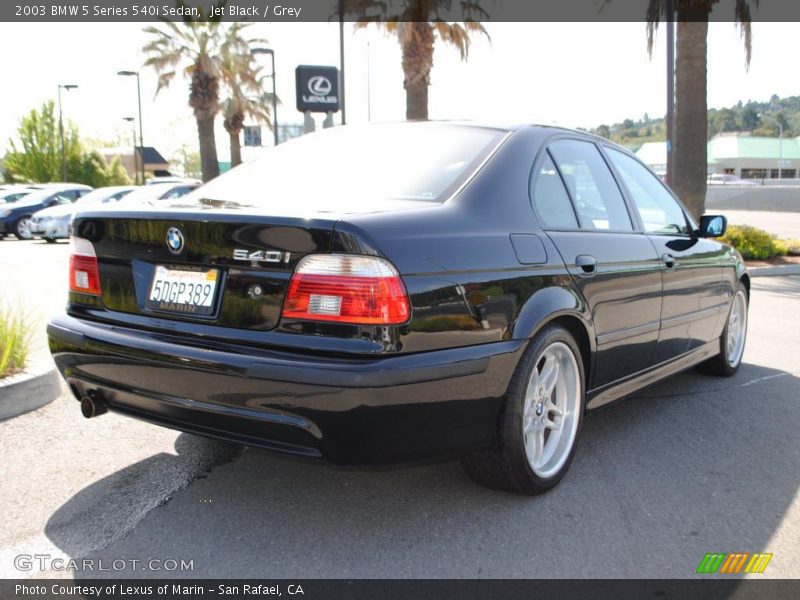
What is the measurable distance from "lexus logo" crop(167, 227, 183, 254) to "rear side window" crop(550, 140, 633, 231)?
1.82 m

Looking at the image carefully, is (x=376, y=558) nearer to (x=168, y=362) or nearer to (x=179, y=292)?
(x=168, y=362)

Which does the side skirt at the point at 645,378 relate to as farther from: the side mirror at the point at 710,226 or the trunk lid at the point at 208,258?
the trunk lid at the point at 208,258

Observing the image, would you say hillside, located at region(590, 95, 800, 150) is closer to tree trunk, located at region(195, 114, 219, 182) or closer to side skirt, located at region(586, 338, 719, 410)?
tree trunk, located at region(195, 114, 219, 182)

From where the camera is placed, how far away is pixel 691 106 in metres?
14.0

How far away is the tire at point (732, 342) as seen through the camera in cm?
540

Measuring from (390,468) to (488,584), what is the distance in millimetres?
519

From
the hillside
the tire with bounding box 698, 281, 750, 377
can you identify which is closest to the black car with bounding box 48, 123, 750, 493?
the tire with bounding box 698, 281, 750, 377

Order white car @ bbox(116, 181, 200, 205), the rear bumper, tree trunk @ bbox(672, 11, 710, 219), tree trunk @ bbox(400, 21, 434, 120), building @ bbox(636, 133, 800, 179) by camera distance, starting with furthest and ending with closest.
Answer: building @ bbox(636, 133, 800, 179) → white car @ bbox(116, 181, 200, 205) → tree trunk @ bbox(400, 21, 434, 120) → tree trunk @ bbox(672, 11, 710, 219) → the rear bumper

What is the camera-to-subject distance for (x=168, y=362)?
2.75m

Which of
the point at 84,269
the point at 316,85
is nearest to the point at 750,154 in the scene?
the point at 316,85

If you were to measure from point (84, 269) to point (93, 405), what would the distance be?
1.98ft

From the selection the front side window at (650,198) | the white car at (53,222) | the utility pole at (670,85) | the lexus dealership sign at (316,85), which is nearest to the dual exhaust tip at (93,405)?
the front side window at (650,198)

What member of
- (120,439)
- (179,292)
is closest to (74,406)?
(120,439)

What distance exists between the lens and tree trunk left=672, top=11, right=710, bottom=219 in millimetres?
13836
